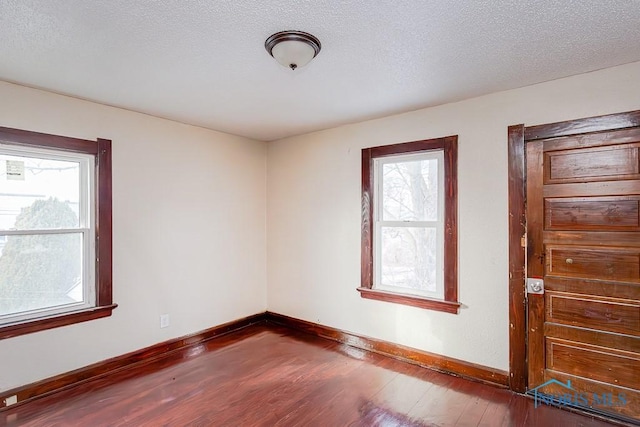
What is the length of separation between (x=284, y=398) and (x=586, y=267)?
241 cm

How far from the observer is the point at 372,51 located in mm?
2098

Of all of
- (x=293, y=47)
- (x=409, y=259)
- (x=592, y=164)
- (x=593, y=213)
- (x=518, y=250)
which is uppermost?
(x=293, y=47)

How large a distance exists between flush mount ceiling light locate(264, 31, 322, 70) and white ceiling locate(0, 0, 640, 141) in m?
0.06

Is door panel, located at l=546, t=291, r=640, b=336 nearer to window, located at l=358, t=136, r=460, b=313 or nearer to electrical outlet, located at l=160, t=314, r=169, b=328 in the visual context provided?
window, located at l=358, t=136, r=460, b=313

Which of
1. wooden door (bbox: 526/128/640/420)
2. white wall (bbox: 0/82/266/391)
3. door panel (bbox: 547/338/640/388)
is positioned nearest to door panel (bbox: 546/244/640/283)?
wooden door (bbox: 526/128/640/420)

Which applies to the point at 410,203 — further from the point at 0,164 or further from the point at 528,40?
the point at 0,164

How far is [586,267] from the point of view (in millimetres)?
2434

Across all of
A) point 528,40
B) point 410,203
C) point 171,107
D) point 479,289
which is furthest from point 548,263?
point 171,107

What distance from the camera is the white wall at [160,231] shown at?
8.98ft

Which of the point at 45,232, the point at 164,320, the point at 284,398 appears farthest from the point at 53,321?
the point at 284,398

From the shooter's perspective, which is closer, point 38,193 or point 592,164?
point 592,164

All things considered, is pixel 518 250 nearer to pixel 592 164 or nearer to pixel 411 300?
pixel 592 164

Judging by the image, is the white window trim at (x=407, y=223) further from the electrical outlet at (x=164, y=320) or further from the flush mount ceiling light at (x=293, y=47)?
the electrical outlet at (x=164, y=320)

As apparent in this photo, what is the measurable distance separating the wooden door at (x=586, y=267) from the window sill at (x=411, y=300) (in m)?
0.61
